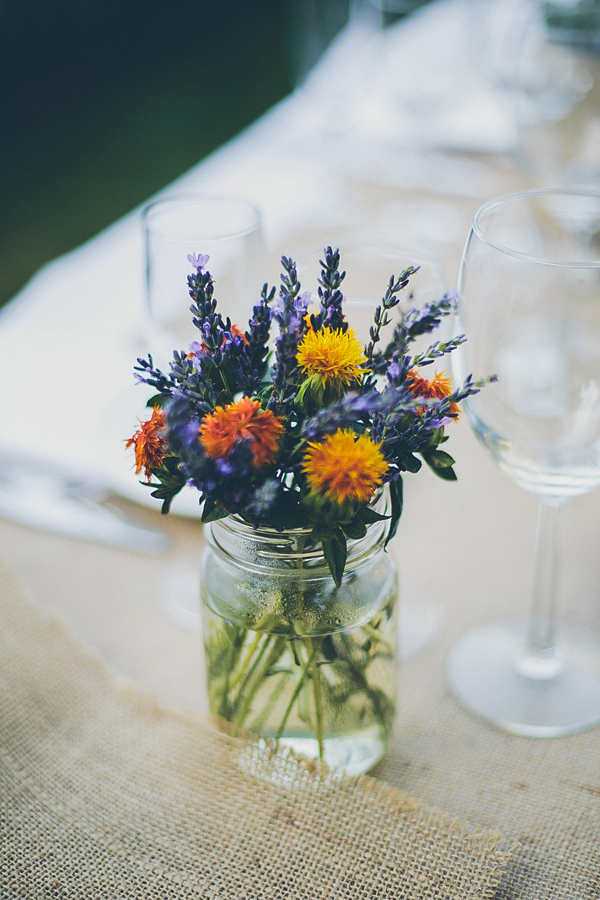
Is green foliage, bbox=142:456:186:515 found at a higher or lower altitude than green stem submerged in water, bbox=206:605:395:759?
higher

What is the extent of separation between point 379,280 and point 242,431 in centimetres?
29

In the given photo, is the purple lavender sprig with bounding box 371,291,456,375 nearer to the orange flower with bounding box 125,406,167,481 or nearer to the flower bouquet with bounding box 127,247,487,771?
the flower bouquet with bounding box 127,247,487,771

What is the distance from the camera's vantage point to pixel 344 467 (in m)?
0.39

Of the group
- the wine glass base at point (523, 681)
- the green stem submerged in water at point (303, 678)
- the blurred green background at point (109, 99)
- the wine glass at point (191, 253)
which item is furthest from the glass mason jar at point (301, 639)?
the blurred green background at point (109, 99)

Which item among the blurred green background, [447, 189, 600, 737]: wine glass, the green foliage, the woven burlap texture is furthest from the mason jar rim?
the blurred green background

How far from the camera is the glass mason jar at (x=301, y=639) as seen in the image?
48 cm

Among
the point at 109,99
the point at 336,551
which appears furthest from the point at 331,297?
the point at 109,99

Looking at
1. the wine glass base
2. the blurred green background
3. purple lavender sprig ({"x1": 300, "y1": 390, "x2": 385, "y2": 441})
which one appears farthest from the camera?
the blurred green background

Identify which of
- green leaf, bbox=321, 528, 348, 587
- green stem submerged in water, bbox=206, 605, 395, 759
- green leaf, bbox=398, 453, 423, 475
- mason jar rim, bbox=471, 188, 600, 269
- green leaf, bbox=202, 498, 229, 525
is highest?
mason jar rim, bbox=471, 188, 600, 269

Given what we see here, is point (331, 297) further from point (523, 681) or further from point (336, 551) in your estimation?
point (523, 681)

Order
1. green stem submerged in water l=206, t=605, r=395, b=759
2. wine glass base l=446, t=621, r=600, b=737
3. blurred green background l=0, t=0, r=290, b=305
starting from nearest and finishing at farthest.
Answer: green stem submerged in water l=206, t=605, r=395, b=759 < wine glass base l=446, t=621, r=600, b=737 < blurred green background l=0, t=0, r=290, b=305

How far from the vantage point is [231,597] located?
20.0 inches

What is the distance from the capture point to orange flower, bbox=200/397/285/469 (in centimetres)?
40

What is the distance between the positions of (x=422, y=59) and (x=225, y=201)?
2.94 ft
